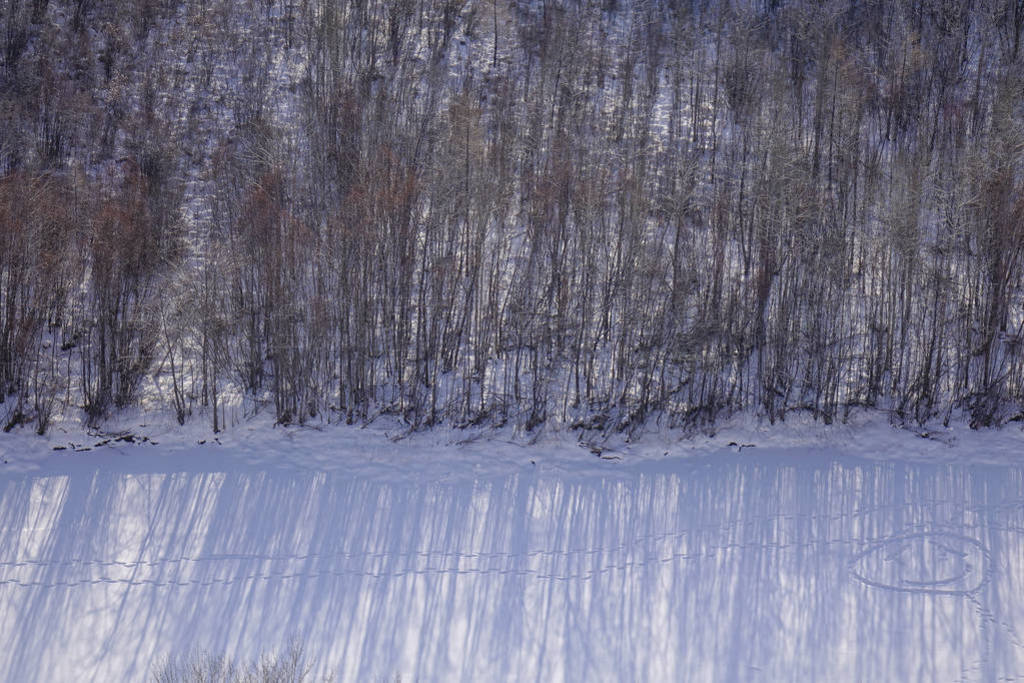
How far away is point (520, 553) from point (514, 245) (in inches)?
270

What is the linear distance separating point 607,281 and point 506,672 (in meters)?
7.76

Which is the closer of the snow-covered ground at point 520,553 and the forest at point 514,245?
the snow-covered ground at point 520,553

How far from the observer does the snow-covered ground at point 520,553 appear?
11852 mm

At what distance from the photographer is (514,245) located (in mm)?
18516

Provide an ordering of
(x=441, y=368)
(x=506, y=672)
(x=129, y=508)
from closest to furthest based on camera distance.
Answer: (x=506, y=672), (x=129, y=508), (x=441, y=368)

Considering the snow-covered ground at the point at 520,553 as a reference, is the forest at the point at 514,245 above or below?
above

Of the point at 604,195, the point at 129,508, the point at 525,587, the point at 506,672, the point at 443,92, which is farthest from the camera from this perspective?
the point at 443,92

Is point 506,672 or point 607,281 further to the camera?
point 607,281

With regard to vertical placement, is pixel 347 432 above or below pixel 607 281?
below

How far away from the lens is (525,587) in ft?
42.5

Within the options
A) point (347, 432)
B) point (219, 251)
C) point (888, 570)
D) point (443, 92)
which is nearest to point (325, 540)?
point (347, 432)

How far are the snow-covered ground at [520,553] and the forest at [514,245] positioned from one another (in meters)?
0.84

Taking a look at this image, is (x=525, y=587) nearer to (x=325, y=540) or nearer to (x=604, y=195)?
(x=325, y=540)

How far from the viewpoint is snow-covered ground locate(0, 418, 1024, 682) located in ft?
38.9
